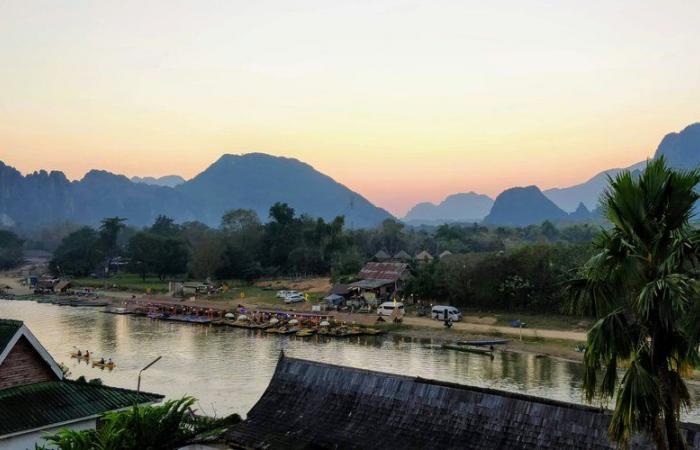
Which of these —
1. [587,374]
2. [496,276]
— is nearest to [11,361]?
[587,374]

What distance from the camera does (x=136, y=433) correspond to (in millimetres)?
13906

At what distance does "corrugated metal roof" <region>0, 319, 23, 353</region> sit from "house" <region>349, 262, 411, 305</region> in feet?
155

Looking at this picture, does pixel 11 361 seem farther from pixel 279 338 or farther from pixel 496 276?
pixel 496 276

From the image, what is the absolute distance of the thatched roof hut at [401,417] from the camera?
11391 mm

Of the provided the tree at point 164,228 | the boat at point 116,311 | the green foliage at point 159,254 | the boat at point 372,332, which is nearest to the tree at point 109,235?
the green foliage at point 159,254

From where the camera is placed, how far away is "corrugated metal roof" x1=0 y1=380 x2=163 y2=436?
1388cm

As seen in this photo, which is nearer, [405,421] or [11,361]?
[405,421]

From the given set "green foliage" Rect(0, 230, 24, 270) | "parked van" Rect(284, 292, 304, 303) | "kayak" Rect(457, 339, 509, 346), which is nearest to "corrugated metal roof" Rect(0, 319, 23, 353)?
"kayak" Rect(457, 339, 509, 346)

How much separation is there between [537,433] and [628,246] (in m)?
5.80

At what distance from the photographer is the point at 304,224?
98.5 metres

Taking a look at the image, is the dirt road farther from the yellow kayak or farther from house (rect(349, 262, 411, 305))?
the yellow kayak

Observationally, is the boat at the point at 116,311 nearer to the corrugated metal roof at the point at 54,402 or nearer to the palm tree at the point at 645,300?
the corrugated metal roof at the point at 54,402

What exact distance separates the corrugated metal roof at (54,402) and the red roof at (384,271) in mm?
51260

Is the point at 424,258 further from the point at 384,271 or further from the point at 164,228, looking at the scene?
the point at 164,228
